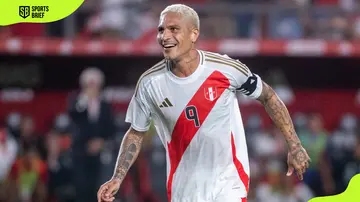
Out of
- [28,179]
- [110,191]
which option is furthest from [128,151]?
[28,179]

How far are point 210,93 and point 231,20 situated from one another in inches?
262

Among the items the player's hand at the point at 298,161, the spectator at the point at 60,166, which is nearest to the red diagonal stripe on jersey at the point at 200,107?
the player's hand at the point at 298,161

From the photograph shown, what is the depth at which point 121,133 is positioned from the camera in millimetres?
13742

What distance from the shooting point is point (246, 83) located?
711 centimetres

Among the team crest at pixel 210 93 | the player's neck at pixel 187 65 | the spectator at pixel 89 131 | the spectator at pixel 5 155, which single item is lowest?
the spectator at pixel 5 155

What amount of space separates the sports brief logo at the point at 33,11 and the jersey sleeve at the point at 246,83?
1.51 metres

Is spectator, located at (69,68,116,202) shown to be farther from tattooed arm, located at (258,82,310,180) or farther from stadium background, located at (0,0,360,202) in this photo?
tattooed arm, located at (258,82,310,180)

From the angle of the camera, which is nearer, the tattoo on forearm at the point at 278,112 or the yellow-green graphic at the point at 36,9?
the tattoo on forearm at the point at 278,112

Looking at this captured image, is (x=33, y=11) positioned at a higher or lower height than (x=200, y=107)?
higher

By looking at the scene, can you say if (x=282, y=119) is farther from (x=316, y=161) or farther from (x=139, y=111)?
(x=316, y=161)

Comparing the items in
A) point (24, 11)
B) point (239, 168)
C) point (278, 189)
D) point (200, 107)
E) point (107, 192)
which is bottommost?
point (278, 189)

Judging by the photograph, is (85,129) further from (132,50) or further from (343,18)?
(343,18)

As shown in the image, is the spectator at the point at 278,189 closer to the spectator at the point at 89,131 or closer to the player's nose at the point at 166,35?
the spectator at the point at 89,131

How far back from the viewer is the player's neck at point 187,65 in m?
6.98
